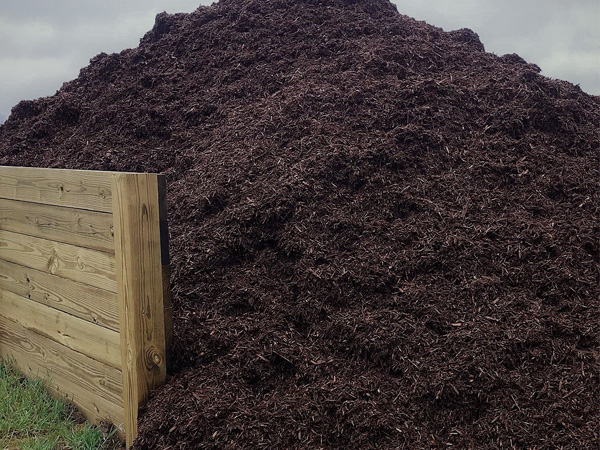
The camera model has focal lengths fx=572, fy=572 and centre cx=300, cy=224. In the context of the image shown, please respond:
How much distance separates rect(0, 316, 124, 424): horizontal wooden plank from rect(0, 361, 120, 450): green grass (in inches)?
3.2

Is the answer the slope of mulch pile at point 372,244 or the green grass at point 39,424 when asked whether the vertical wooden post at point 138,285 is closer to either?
the slope of mulch pile at point 372,244

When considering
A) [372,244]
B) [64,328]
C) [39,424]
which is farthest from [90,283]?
[372,244]

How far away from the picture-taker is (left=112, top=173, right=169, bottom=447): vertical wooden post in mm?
2713

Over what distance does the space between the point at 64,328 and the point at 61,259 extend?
1.37ft

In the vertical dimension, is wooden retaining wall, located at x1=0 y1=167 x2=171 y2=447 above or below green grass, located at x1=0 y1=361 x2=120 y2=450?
above

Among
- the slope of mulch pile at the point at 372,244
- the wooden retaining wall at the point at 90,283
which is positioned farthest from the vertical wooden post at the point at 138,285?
the slope of mulch pile at the point at 372,244

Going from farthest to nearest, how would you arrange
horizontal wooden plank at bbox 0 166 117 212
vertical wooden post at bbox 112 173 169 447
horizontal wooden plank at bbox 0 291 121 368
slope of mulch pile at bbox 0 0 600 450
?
horizontal wooden plank at bbox 0 291 121 368
horizontal wooden plank at bbox 0 166 117 212
vertical wooden post at bbox 112 173 169 447
slope of mulch pile at bbox 0 0 600 450

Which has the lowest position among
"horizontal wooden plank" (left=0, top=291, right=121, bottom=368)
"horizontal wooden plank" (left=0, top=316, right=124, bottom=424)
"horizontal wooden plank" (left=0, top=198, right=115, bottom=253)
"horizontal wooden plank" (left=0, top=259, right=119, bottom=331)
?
"horizontal wooden plank" (left=0, top=316, right=124, bottom=424)

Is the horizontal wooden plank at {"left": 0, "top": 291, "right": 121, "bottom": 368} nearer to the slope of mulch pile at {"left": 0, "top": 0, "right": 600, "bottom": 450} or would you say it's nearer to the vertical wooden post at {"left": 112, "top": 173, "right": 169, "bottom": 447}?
the vertical wooden post at {"left": 112, "top": 173, "right": 169, "bottom": 447}

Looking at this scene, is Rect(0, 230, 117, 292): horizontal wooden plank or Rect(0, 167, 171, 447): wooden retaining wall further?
Rect(0, 230, 117, 292): horizontal wooden plank

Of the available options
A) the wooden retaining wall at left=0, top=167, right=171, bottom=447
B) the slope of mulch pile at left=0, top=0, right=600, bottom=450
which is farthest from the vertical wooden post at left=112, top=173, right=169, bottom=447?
the slope of mulch pile at left=0, top=0, right=600, bottom=450

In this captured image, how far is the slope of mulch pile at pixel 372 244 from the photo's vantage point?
8.55ft

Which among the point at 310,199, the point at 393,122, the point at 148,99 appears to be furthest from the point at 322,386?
the point at 148,99

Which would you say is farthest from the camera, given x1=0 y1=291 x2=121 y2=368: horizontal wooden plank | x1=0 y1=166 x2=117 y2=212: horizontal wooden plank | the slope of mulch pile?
x1=0 y1=291 x2=121 y2=368: horizontal wooden plank
